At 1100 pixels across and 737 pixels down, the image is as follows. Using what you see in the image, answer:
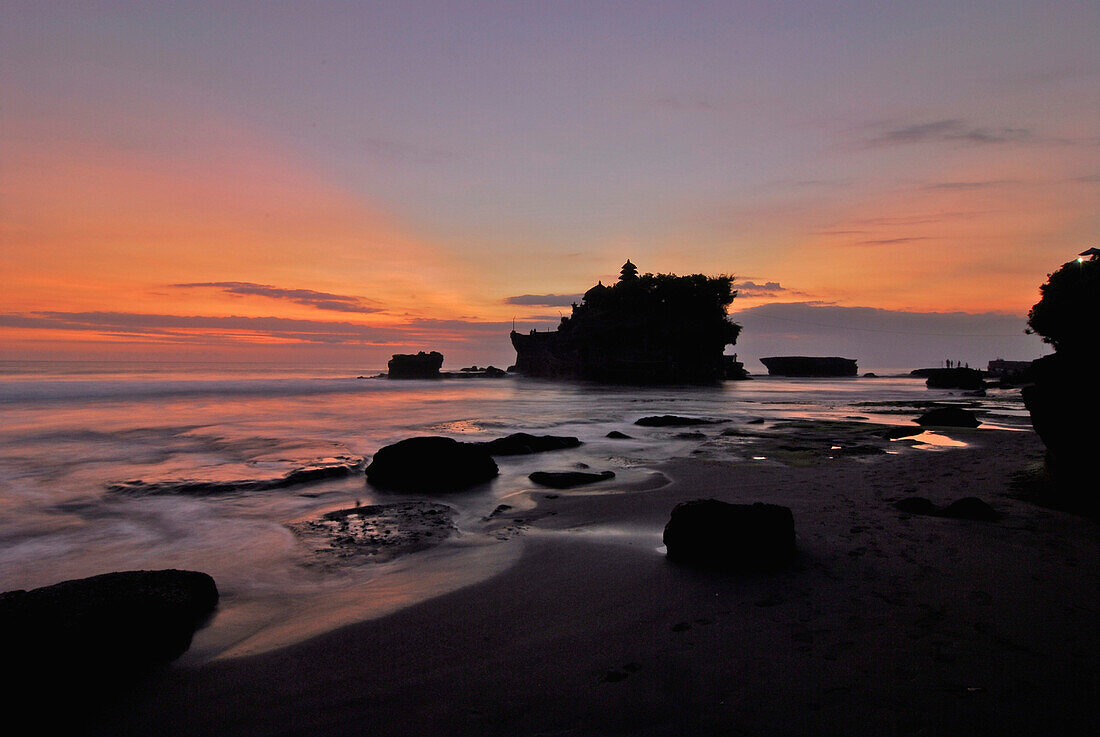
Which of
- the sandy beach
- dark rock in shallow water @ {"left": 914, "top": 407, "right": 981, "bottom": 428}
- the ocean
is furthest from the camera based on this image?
dark rock in shallow water @ {"left": 914, "top": 407, "right": 981, "bottom": 428}

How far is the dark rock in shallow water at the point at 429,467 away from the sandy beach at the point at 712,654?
13.7 feet

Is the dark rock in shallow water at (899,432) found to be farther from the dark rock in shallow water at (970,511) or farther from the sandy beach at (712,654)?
the sandy beach at (712,654)

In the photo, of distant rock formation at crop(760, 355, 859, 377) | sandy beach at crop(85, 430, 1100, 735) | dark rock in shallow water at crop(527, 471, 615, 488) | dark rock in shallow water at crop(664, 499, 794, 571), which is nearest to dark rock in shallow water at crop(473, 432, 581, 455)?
dark rock in shallow water at crop(527, 471, 615, 488)

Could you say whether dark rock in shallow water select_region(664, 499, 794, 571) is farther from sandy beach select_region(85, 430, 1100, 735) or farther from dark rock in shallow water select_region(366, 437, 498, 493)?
dark rock in shallow water select_region(366, 437, 498, 493)

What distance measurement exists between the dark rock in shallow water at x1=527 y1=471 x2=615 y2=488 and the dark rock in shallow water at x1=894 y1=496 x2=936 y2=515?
15.8 feet

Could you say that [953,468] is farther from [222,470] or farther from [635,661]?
[222,470]

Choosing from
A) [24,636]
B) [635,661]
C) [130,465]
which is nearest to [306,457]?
[130,465]

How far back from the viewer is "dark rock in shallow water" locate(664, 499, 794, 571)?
546 centimetres

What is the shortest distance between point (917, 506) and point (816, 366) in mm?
124588

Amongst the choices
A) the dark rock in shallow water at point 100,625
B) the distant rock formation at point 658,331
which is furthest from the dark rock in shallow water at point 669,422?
the distant rock formation at point 658,331

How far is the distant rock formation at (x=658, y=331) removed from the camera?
83.9 metres

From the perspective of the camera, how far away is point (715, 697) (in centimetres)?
332

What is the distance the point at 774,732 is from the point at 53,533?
9.75m

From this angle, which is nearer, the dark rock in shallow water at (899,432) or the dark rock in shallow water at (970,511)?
the dark rock in shallow water at (970,511)
